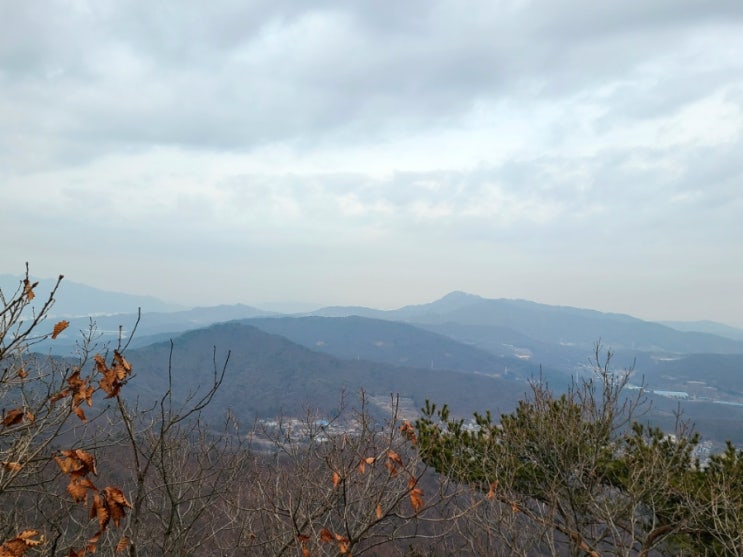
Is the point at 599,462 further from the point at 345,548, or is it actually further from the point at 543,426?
the point at 345,548

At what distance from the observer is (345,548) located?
14.0ft

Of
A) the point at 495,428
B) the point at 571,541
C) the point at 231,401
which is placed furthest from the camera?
the point at 231,401

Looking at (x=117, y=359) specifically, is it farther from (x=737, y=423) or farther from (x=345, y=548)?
(x=737, y=423)

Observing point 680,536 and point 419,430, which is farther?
point 419,430

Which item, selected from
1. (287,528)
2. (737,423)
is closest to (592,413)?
(287,528)

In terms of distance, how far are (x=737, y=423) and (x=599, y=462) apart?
17670 centimetres

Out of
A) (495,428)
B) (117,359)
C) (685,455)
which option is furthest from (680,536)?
(117,359)

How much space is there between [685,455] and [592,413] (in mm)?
2158

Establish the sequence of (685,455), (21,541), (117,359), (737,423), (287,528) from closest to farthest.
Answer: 1. (21,541)
2. (117,359)
3. (287,528)
4. (685,455)
5. (737,423)

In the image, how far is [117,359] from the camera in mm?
3174

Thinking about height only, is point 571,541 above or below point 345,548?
below

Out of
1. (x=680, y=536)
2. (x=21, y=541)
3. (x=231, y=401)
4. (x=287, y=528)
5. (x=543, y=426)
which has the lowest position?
(x=231, y=401)

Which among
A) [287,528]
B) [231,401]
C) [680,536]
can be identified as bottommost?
[231,401]

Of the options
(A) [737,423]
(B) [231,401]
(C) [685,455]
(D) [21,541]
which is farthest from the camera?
(B) [231,401]
